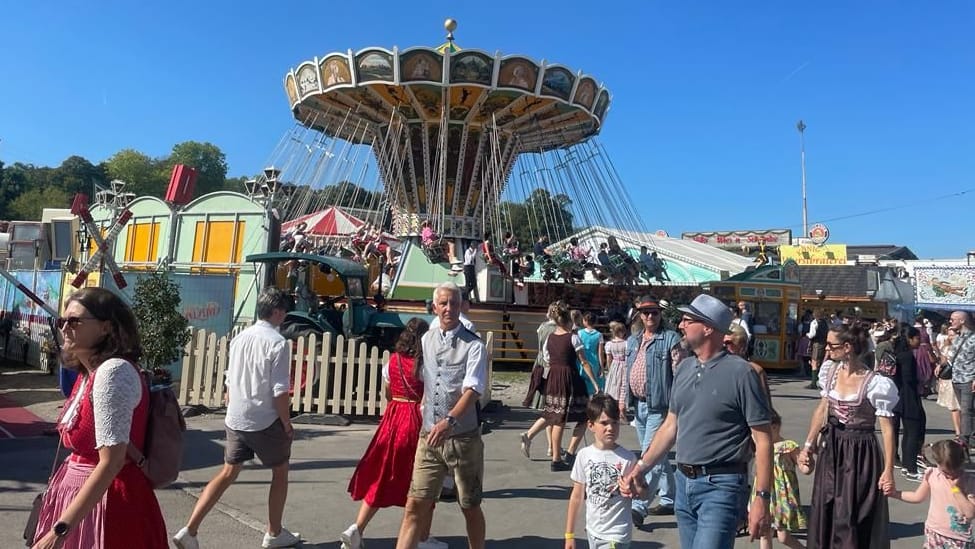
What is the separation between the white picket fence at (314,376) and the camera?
951 centimetres

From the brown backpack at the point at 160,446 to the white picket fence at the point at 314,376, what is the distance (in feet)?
→ 22.0

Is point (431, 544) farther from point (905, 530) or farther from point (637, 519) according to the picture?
point (905, 530)

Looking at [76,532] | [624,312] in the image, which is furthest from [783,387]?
[76,532]

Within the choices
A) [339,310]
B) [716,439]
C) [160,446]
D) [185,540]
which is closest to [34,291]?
[339,310]

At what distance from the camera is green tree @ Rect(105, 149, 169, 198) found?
7469 cm

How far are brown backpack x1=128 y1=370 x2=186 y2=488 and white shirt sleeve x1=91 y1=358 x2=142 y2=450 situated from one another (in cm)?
14

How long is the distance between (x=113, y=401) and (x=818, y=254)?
44886 millimetres

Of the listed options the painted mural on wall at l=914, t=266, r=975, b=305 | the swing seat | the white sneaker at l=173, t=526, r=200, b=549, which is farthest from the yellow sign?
the white sneaker at l=173, t=526, r=200, b=549

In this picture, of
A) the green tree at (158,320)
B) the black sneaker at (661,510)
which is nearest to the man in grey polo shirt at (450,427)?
the black sneaker at (661,510)

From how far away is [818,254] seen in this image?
42.3 metres

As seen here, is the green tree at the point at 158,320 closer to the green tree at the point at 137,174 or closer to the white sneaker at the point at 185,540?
the white sneaker at the point at 185,540

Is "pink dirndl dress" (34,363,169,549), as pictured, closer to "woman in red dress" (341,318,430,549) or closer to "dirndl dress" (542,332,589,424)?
"woman in red dress" (341,318,430,549)

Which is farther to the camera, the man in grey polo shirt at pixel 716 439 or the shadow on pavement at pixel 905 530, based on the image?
the shadow on pavement at pixel 905 530

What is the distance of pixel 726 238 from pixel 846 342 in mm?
57990
